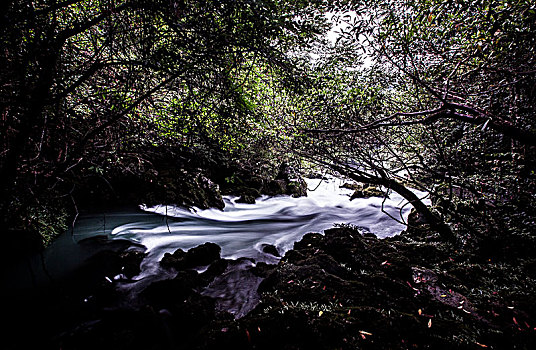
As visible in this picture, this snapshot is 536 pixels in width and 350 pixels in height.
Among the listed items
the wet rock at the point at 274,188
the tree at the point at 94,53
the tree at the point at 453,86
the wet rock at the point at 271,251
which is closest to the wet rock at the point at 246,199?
the wet rock at the point at 274,188

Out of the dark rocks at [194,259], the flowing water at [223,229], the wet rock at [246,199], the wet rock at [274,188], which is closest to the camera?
the flowing water at [223,229]

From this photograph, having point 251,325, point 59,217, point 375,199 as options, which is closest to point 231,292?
point 251,325

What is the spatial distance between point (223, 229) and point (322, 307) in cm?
660

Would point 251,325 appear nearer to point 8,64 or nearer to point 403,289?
point 403,289

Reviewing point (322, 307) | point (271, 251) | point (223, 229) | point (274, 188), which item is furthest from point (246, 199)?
point (322, 307)

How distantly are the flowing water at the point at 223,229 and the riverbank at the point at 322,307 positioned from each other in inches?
13.1

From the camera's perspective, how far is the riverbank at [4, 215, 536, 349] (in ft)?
6.95

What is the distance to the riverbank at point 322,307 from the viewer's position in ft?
6.95

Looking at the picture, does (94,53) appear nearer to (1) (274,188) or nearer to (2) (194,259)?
(2) (194,259)

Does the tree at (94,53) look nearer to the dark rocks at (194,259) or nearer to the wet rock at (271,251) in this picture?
the dark rocks at (194,259)

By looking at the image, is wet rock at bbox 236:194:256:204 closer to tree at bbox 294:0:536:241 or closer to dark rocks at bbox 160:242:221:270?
dark rocks at bbox 160:242:221:270

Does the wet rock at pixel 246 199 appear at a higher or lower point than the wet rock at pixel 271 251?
higher

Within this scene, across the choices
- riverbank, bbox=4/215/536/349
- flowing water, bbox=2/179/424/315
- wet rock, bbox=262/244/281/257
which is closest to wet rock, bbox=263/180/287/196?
flowing water, bbox=2/179/424/315

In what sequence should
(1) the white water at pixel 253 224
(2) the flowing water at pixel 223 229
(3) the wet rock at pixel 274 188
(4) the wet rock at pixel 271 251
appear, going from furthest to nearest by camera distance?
(3) the wet rock at pixel 274 188 → (1) the white water at pixel 253 224 → (4) the wet rock at pixel 271 251 → (2) the flowing water at pixel 223 229
